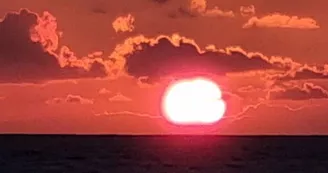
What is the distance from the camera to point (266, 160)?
115188 mm

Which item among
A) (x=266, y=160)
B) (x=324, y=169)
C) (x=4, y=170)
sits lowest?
(x=4, y=170)

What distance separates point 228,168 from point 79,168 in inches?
589

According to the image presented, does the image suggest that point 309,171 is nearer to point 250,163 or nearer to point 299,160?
point 250,163

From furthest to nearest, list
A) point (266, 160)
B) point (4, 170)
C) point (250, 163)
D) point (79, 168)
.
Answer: point (266, 160) → point (250, 163) → point (79, 168) → point (4, 170)

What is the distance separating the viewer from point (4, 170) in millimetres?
91875

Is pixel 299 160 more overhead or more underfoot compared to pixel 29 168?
more overhead

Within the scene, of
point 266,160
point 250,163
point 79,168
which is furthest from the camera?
point 266,160

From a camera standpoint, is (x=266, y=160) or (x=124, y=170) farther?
(x=266, y=160)

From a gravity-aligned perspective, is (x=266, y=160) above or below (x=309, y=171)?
above

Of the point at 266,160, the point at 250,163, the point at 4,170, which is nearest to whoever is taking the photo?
the point at 4,170

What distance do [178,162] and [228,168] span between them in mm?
11021

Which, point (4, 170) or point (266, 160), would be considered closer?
point (4, 170)

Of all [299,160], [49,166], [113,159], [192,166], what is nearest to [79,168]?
[49,166]

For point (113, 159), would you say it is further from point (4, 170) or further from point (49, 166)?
point (4, 170)
